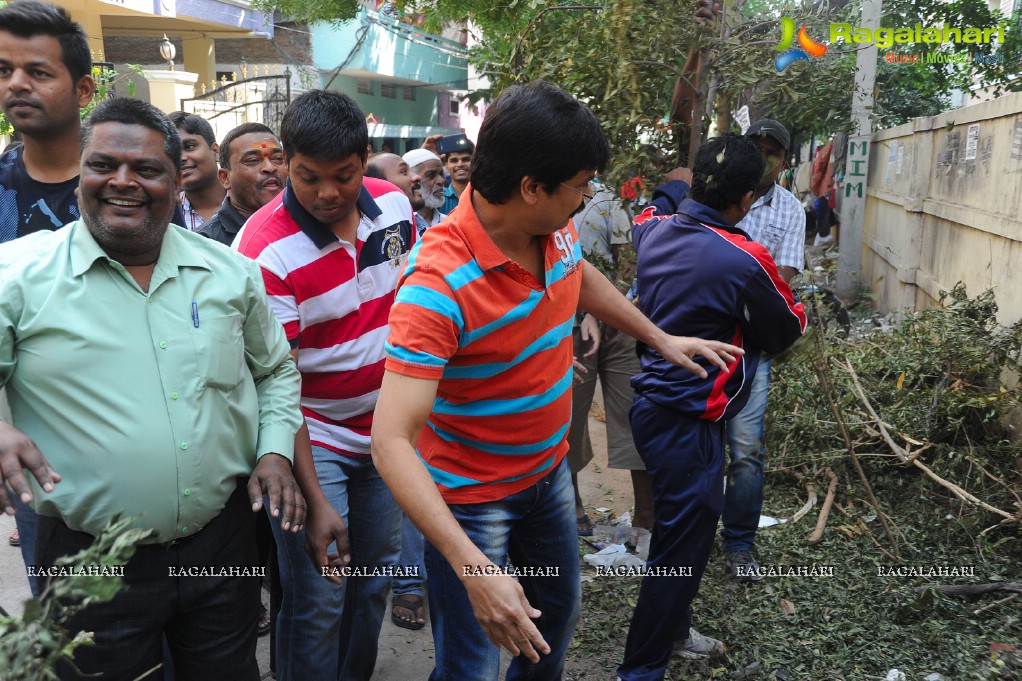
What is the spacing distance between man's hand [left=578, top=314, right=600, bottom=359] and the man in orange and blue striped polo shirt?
2.15 metres

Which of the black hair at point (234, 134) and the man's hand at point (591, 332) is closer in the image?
the black hair at point (234, 134)

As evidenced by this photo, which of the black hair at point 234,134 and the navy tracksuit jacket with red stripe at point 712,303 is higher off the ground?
the black hair at point 234,134

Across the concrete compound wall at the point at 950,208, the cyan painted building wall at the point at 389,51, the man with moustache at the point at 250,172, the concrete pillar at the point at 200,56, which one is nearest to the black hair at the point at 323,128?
the man with moustache at the point at 250,172

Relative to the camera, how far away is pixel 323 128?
2.87m

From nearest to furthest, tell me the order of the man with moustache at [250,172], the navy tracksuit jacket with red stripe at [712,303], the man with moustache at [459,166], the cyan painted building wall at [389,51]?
the navy tracksuit jacket with red stripe at [712,303] → the man with moustache at [250,172] → the man with moustache at [459,166] → the cyan painted building wall at [389,51]

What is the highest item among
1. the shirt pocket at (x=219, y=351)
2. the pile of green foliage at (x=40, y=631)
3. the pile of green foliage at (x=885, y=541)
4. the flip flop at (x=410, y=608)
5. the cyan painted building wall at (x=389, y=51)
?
the cyan painted building wall at (x=389, y=51)

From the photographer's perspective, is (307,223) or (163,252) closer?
(163,252)

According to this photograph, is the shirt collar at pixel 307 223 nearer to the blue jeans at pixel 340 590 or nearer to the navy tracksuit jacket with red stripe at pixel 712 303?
the blue jeans at pixel 340 590

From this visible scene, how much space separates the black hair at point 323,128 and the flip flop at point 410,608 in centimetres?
223

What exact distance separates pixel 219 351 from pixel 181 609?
2.16 feet

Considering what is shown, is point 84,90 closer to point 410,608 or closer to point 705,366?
point 705,366

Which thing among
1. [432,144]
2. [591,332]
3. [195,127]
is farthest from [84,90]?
[432,144]

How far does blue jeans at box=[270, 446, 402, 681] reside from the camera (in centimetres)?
287

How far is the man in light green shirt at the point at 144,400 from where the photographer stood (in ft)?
6.74
